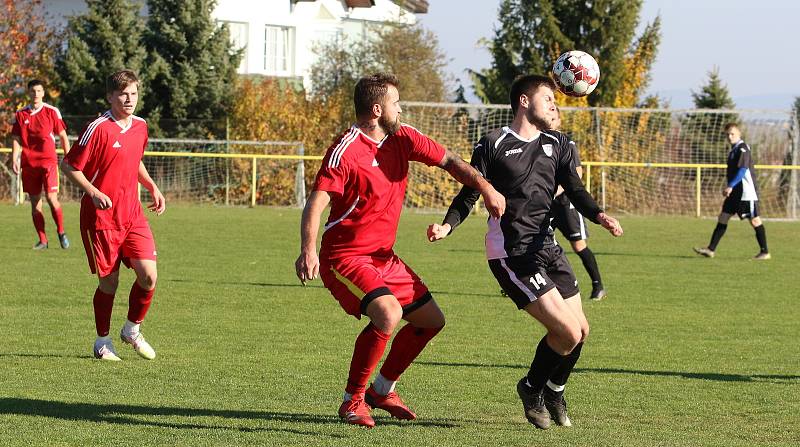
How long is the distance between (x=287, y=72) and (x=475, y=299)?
32.1m

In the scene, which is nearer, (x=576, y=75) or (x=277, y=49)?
(x=576, y=75)

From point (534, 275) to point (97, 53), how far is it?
28351mm

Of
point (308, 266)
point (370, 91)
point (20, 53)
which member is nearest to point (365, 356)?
point (308, 266)

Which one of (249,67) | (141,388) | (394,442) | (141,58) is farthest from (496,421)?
(249,67)

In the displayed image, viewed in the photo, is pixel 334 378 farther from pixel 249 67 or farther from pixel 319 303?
pixel 249 67

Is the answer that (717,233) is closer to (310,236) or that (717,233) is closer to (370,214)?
(370,214)

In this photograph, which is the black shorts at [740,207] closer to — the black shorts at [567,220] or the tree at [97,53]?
the black shorts at [567,220]

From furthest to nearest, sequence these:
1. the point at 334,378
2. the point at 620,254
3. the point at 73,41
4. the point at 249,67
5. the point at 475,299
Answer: the point at 249,67, the point at 73,41, the point at 620,254, the point at 475,299, the point at 334,378

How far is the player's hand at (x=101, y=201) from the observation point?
8.00 meters

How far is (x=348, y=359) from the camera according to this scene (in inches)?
342

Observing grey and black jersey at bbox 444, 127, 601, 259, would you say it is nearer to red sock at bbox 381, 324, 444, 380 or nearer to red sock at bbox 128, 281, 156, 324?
red sock at bbox 381, 324, 444, 380

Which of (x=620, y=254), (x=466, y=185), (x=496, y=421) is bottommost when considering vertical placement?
(x=620, y=254)

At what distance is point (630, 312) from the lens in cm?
1176

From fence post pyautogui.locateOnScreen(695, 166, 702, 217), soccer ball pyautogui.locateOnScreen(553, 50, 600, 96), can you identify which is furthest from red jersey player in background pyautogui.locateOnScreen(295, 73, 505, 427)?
fence post pyautogui.locateOnScreen(695, 166, 702, 217)
